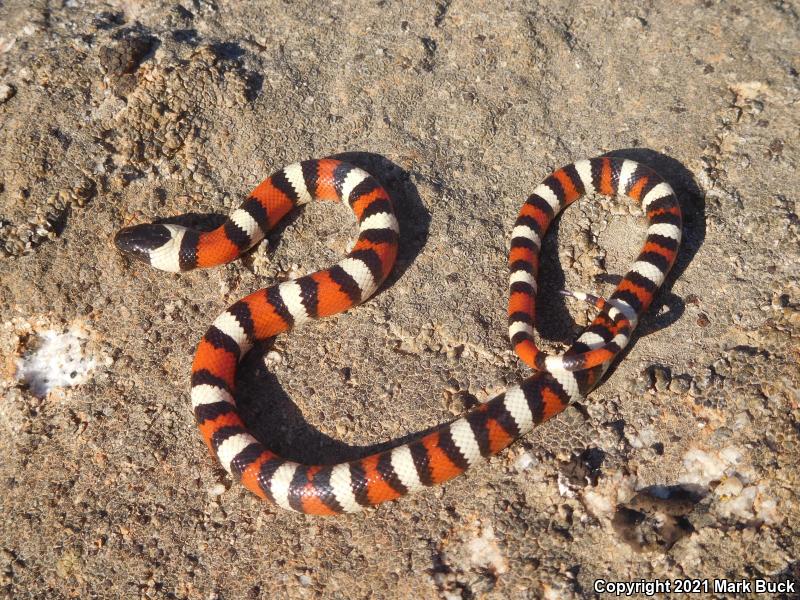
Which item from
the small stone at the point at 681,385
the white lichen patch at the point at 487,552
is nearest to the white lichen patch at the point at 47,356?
the white lichen patch at the point at 487,552

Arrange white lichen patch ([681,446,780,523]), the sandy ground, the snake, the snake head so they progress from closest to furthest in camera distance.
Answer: white lichen patch ([681,446,780,523]) < the sandy ground < the snake < the snake head

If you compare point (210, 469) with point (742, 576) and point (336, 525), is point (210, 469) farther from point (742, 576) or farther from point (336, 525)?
point (742, 576)

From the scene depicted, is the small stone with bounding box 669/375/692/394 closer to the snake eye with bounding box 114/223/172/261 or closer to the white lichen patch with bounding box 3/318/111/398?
the snake eye with bounding box 114/223/172/261

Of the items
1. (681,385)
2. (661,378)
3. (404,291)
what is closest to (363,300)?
(404,291)

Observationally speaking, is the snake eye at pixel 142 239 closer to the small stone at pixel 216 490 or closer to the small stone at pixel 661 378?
the small stone at pixel 216 490

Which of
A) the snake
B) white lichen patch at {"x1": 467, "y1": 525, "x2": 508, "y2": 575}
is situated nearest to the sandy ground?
white lichen patch at {"x1": 467, "y1": 525, "x2": 508, "y2": 575}

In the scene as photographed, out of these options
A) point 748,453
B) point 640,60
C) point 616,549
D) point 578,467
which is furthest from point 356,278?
point 640,60

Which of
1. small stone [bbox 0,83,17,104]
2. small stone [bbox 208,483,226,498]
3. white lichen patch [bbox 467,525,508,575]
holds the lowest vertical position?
small stone [bbox 208,483,226,498]
